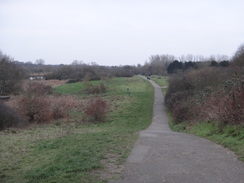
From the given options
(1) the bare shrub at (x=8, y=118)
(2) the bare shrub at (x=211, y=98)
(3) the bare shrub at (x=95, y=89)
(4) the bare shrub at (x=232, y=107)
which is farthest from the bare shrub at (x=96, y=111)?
(3) the bare shrub at (x=95, y=89)

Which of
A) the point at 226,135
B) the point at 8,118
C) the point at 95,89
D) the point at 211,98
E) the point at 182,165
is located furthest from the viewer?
the point at 95,89

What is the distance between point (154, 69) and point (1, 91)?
93.8m

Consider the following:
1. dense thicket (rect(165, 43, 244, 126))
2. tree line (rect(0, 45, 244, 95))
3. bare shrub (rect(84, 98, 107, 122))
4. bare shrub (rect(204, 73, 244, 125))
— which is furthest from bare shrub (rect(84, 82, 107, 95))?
bare shrub (rect(204, 73, 244, 125))

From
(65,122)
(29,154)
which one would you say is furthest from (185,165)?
(65,122)

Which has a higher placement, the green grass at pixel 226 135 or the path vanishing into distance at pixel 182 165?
the path vanishing into distance at pixel 182 165

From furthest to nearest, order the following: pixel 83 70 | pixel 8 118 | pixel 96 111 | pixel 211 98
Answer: pixel 83 70 → pixel 96 111 → pixel 8 118 → pixel 211 98

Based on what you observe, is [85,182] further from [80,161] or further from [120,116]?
[120,116]

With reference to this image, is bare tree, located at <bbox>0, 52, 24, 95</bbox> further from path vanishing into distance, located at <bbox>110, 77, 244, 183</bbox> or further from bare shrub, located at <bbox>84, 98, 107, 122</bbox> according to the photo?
path vanishing into distance, located at <bbox>110, 77, 244, 183</bbox>

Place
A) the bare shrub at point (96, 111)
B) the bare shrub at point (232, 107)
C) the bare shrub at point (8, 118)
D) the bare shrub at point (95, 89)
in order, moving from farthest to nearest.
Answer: the bare shrub at point (95, 89) < the bare shrub at point (96, 111) < the bare shrub at point (8, 118) < the bare shrub at point (232, 107)

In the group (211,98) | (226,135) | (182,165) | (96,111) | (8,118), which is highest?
(211,98)

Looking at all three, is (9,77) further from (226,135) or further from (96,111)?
(226,135)

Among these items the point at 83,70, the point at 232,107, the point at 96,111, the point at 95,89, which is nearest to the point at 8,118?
the point at 96,111

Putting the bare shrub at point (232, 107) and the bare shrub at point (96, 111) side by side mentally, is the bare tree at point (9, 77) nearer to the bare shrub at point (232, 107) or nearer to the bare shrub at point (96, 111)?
the bare shrub at point (96, 111)

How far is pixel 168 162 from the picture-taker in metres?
8.48
